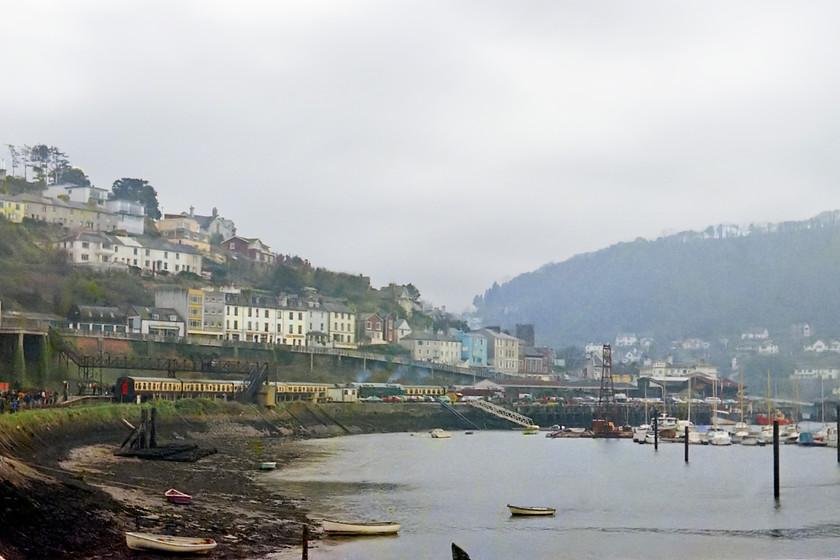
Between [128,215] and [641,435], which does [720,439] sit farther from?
[128,215]

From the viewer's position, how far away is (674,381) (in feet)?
514

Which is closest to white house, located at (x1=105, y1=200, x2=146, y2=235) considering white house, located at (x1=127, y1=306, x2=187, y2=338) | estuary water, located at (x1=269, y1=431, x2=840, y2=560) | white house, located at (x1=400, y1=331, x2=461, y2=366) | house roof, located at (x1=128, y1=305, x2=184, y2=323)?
house roof, located at (x1=128, y1=305, x2=184, y2=323)

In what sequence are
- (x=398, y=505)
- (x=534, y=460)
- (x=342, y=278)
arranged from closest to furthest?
(x=398, y=505) → (x=534, y=460) → (x=342, y=278)

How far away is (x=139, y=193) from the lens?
518 feet

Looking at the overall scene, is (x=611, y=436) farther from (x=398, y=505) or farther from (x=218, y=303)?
(x=398, y=505)

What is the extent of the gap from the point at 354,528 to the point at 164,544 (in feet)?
26.0

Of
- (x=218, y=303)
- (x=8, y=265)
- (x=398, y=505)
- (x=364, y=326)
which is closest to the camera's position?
(x=398, y=505)

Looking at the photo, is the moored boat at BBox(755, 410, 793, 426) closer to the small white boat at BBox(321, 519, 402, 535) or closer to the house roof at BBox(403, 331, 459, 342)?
the house roof at BBox(403, 331, 459, 342)

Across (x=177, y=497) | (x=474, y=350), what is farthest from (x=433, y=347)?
(x=177, y=497)

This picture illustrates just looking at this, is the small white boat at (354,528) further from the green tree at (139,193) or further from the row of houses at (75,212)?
the green tree at (139,193)

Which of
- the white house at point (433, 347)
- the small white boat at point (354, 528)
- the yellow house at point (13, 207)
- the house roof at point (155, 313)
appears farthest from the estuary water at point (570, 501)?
the white house at point (433, 347)

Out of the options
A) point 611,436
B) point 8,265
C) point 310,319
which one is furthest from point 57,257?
point 611,436

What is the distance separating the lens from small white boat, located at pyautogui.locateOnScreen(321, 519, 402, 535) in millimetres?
33375

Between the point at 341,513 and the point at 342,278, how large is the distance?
124946 millimetres
